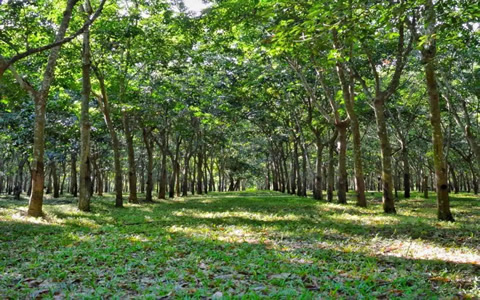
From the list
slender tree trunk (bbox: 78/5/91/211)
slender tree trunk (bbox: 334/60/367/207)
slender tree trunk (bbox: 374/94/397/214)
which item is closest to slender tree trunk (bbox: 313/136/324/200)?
slender tree trunk (bbox: 334/60/367/207)

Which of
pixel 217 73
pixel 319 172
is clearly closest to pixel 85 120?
pixel 217 73

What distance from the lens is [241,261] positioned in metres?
6.81

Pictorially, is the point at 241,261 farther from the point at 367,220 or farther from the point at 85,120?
the point at 85,120

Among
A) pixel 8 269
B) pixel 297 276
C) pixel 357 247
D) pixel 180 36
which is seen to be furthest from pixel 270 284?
pixel 180 36

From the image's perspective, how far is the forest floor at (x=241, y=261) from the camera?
17.1 feet

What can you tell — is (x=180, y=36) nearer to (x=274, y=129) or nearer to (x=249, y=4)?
(x=249, y=4)

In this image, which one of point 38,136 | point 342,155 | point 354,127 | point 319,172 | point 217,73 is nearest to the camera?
point 38,136

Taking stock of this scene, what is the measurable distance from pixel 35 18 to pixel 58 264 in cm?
1100

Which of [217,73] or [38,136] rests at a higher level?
[217,73]

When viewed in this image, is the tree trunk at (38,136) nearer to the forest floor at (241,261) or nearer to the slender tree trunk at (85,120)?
the forest floor at (241,261)

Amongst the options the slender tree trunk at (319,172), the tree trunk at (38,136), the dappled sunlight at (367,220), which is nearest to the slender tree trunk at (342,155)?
the slender tree trunk at (319,172)

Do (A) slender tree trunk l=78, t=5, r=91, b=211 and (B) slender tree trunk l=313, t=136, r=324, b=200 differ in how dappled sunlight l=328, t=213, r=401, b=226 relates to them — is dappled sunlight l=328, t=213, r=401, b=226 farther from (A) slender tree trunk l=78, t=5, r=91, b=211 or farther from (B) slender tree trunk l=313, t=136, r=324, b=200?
(B) slender tree trunk l=313, t=136, r=324, b=200

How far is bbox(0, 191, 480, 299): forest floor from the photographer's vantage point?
17.1ft

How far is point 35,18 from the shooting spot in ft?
45.5
